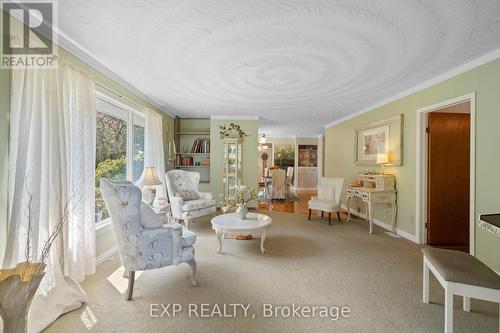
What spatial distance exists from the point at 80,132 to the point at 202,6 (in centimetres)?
179

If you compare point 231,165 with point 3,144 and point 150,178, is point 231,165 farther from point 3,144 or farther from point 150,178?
point 3,144

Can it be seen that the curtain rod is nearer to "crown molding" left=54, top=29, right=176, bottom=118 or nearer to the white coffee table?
"crown molding" left=54, top=29, right=176, bottom=118

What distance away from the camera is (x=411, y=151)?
12.3 ft

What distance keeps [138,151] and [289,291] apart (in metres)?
3.46

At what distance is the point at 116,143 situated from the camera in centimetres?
355

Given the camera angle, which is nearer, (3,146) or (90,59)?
(3,146)

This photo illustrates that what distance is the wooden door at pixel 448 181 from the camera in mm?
3535

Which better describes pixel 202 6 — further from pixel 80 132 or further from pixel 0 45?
pixel 80 132

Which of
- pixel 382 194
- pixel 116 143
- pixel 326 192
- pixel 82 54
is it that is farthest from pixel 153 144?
pixel 382 194

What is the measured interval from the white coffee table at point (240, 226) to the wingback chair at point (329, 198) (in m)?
1.70

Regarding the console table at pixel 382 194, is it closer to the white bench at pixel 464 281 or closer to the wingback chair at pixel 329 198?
the wingback chair at pixel 329 198

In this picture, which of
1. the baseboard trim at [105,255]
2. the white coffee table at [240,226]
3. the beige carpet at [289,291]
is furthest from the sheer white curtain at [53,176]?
the white coffee table at [240,226]

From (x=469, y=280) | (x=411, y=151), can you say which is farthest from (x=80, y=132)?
(x=411, y=151)

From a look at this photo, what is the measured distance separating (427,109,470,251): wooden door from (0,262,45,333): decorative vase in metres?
4.65
